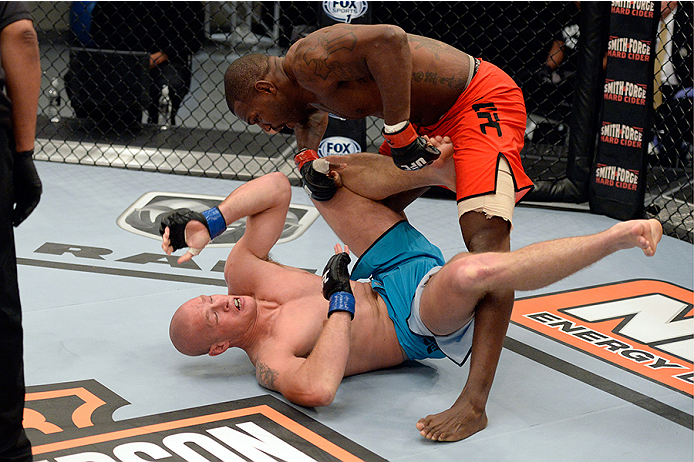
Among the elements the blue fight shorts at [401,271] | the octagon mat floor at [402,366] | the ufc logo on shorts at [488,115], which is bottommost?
the octagon mat floor at [402,366]

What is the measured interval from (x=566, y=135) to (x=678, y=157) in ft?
2.95

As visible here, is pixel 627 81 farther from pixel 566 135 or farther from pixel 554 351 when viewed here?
pixel 554 351

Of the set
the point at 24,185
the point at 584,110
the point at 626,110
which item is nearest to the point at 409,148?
the point at 24,185

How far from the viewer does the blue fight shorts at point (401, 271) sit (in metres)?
Answer: 2.27

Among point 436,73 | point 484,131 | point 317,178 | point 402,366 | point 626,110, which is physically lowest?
point 402,366

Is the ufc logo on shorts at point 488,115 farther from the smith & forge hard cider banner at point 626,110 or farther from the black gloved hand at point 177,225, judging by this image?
the smith & forge hard cider banner at point 626,110

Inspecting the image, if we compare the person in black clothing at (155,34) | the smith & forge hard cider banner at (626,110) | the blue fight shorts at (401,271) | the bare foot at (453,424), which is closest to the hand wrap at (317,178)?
the blue fight shorts at (401,271)

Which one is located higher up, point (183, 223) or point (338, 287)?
point (183, 223)

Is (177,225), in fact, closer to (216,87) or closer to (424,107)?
(424,107)

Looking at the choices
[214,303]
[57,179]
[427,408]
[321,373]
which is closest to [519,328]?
[427,408]

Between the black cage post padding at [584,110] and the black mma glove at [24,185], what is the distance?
9.95 ft

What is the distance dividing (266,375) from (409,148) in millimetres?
733

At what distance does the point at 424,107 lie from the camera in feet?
7.63

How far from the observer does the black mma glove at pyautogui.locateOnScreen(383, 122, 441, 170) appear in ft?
6.78
